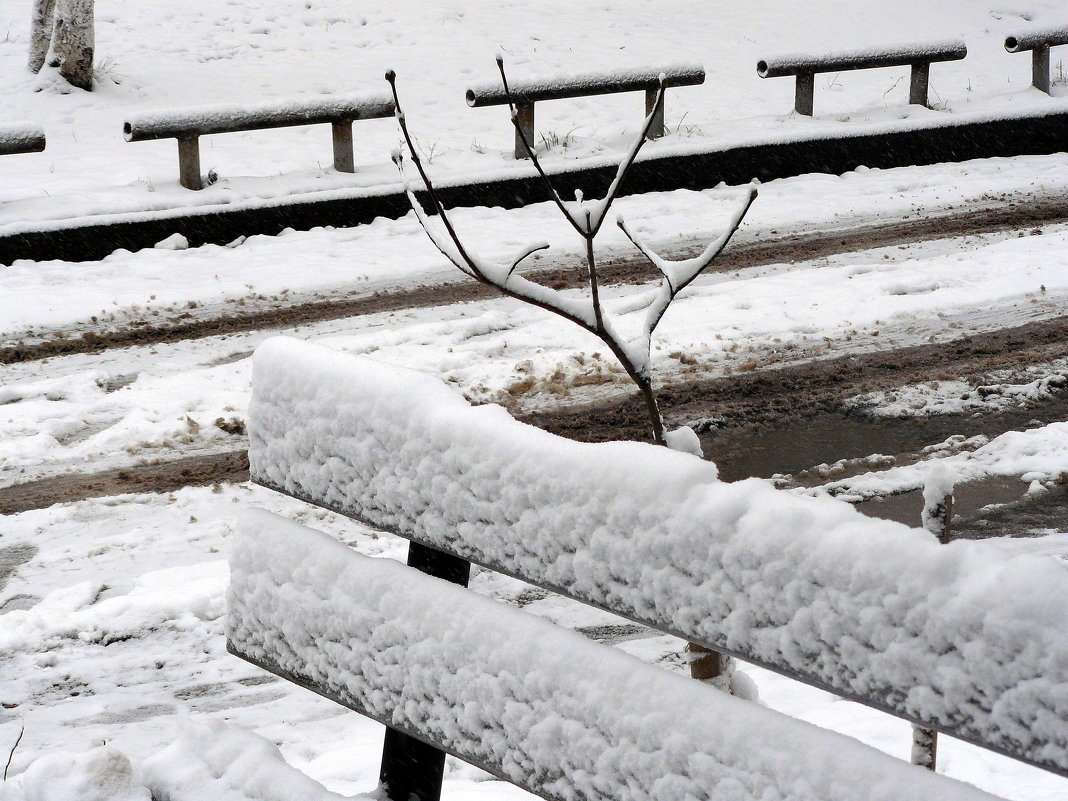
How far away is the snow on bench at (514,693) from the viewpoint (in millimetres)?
1446

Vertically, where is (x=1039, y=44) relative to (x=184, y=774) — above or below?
above

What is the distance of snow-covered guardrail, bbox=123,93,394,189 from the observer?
9055 mm

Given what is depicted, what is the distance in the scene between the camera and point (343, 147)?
9.97 meters

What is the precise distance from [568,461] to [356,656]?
0.57m

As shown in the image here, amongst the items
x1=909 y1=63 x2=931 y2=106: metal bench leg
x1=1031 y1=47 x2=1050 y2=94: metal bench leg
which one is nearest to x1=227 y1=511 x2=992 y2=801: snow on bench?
x1=909 y1=63 x2=931 y2=106: metal bench leg

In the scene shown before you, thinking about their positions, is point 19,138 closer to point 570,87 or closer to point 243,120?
point 243,120

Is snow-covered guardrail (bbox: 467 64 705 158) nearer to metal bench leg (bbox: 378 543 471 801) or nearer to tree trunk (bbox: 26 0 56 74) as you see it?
tree trunk (bbox: 26 0 56 74)

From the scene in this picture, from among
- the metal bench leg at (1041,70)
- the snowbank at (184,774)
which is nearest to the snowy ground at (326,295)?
the snowbank at (184,774)

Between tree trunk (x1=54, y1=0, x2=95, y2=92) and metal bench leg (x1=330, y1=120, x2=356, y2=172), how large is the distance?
4.62 m

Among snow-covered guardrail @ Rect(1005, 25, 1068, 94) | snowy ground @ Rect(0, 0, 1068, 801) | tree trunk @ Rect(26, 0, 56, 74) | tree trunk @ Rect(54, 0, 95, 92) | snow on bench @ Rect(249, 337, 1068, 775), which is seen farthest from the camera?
tree trunk @ Rect(26, 0, 56, 74)

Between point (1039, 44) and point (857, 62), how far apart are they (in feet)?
6.93

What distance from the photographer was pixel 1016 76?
630 inches

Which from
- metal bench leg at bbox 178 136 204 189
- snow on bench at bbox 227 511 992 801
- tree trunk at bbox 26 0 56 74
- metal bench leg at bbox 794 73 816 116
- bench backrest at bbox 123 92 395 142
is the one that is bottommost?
snow on bench at bbox 227 511 992 801

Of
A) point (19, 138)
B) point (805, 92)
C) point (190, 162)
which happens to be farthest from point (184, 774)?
point (805, 92)
